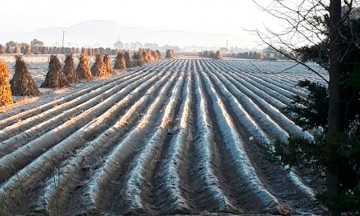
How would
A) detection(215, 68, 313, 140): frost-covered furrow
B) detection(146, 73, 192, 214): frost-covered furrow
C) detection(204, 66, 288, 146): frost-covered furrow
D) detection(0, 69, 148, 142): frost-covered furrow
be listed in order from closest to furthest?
detection(146, 73, 192, 214): frost-covered furrow, detection(0, 69, 148, 142): frost-covered furrow, detection(204, 66, 288, 146): frost-covered furrow, detection(215, 68, 313, 140): frost-covered furrow

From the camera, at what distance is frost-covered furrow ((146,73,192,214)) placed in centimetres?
680

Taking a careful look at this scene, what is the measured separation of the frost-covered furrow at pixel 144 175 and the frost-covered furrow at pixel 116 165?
0.15m

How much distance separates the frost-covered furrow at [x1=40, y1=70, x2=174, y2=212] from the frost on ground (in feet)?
0.07

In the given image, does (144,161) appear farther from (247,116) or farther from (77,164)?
(247,116)

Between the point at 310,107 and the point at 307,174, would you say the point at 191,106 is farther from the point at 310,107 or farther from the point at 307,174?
the point at 310,107

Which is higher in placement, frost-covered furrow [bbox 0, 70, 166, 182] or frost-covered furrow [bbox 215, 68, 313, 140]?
frost-covered furrow [bbox 215, 68, 313, 140]

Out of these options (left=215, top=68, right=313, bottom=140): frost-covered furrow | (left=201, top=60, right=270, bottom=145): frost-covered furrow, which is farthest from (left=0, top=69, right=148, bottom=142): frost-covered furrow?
(left=215, top=68, right=313, bottom=140): frost-covered furrow

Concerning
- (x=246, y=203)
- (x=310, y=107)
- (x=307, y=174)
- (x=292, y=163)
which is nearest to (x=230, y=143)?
(x=307, y=174)

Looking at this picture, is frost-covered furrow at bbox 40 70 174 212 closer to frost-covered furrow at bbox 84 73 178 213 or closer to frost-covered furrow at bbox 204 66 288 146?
frost-covered furrow at bbox 84 73 178 213

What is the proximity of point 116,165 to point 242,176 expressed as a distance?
2320 millimetres

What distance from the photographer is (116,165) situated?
Answer: 29.6 feet

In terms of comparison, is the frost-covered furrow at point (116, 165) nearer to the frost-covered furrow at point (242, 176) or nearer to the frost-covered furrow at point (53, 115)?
the frost-covered furrow at point (242, 176)

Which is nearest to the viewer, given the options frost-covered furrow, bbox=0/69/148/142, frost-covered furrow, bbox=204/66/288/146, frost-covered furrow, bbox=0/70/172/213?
frost-covered furrow, bbox=0/70/172/213

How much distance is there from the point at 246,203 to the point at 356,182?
2.80 metres
